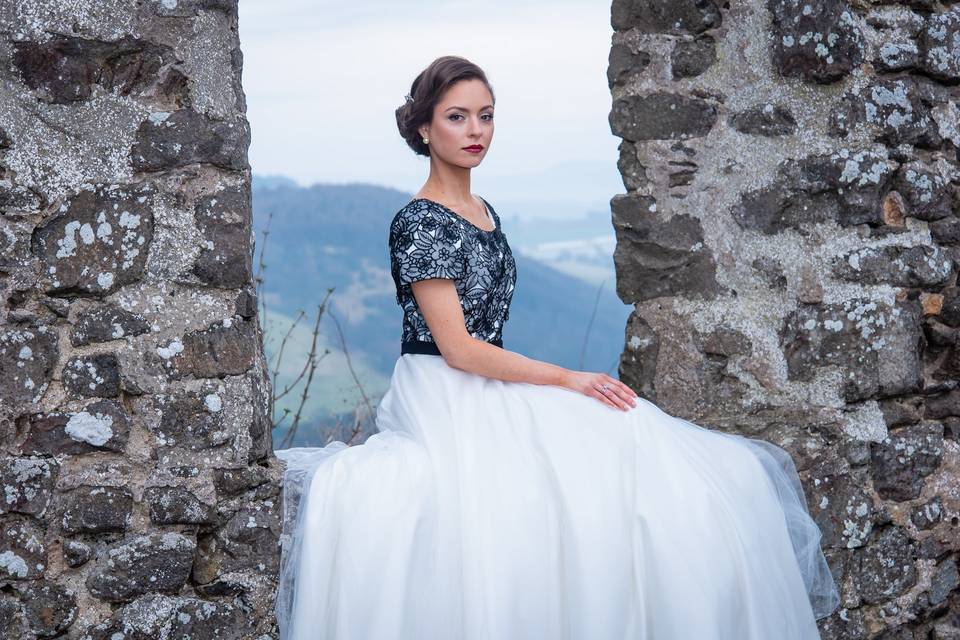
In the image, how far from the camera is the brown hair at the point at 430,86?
2838 millimetres

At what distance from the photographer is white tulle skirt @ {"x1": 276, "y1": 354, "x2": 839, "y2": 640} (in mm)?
2371

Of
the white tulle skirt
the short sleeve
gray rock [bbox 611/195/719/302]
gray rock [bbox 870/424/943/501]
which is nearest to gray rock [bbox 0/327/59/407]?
the white tulle skirt

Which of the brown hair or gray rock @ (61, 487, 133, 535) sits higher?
the brown hair

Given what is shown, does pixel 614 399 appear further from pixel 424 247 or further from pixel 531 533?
pixel 424 247

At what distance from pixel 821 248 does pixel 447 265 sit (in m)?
1.06

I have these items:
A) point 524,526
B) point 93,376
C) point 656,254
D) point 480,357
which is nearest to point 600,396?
point 480,357

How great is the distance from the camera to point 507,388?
271cm

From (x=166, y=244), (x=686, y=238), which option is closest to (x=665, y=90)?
(x=686, y=238)

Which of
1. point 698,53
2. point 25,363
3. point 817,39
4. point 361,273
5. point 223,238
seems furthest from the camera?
point 361,273

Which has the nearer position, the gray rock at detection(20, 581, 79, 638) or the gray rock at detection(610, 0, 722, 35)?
the gray rock at detection(20, 581, 79, 638)

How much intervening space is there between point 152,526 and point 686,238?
1.62 m

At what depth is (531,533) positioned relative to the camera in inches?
95.7

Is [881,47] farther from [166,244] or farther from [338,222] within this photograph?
[338,222]

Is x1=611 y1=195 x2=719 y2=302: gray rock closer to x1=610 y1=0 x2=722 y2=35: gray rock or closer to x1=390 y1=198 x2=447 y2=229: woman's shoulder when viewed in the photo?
x1=610 y1=0 x2=722 y2=35: gray rock
